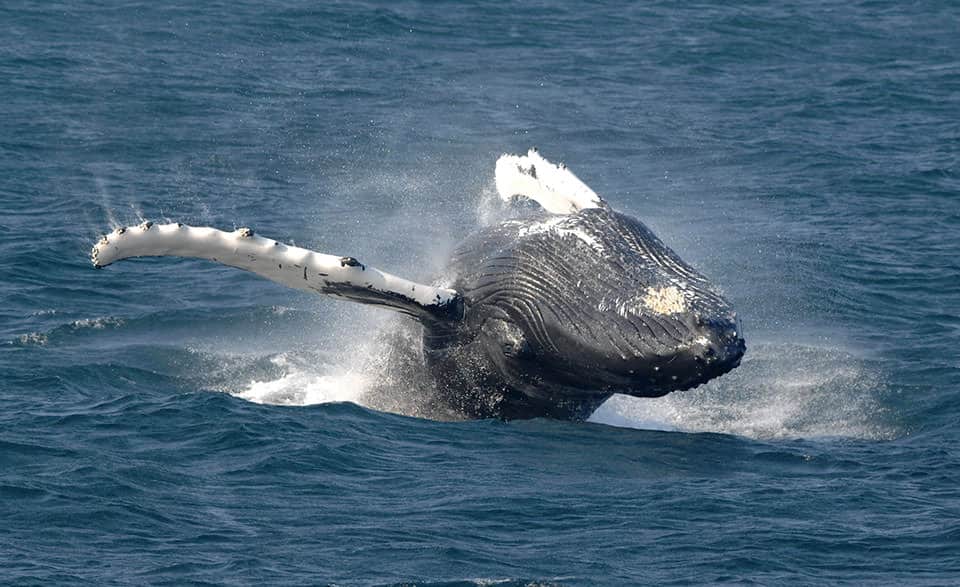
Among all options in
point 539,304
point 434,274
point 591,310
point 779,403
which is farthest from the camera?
point 779,403

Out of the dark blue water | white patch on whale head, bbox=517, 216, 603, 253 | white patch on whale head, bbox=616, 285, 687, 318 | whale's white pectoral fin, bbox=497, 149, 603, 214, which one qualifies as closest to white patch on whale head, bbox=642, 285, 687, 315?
white patch on whale head, bbox=616, 285, 687, 318

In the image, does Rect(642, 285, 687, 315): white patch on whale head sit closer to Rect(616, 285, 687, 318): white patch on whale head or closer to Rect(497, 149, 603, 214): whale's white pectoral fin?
Rect(616, 285, 687, 318): white patch on whale head

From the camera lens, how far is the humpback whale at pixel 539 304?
1869 cm

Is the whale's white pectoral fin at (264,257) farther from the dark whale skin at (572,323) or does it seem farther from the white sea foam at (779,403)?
the white sea foam at (779,403)

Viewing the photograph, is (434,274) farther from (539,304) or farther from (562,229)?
(539,304)

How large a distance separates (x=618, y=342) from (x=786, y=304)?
8.87m

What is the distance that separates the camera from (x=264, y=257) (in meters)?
19.0

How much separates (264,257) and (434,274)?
122 inches

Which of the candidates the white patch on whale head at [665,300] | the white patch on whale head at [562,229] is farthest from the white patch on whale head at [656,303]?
the white patch on whale head at [562,229]

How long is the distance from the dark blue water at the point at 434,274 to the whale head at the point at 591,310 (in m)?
0.97

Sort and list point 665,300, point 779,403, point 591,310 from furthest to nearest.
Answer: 1. point 779,403
2. point 591,310
3. point 665,300

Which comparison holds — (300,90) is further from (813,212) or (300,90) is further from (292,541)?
(292,541)

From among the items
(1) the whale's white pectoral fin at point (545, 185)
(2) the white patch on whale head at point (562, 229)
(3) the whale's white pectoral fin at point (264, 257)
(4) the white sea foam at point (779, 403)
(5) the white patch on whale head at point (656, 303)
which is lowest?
(4) the white sea foam at point (779, 403)

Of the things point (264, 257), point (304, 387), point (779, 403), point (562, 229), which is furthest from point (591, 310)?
point (304, 387)
